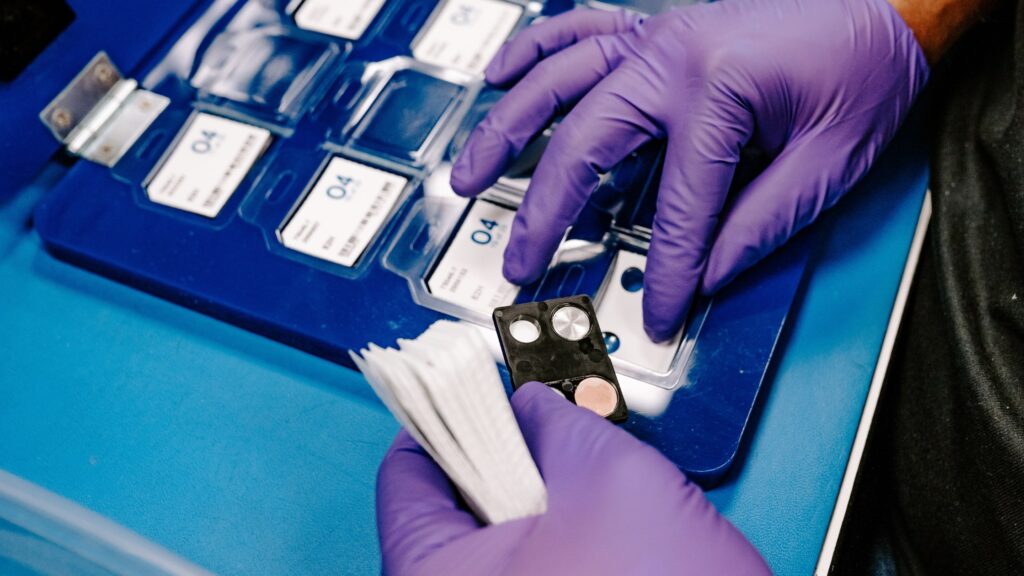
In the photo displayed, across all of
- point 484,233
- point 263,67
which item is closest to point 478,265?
point 484,233

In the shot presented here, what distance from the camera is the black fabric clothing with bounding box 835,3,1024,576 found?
2.36 feet

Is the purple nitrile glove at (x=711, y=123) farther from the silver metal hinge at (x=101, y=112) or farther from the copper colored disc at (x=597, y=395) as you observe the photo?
the silver metal hinge at (x=101, y=112)

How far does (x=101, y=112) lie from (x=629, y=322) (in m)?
0.66

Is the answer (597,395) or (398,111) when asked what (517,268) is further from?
(398,111)

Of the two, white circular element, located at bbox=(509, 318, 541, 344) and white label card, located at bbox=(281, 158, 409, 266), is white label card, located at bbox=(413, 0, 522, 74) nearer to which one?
white label card, located at bbox=(281, 158, 409, 266)

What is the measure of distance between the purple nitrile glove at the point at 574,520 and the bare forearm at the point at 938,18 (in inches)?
Result: 21.8

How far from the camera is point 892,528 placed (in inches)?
36.9

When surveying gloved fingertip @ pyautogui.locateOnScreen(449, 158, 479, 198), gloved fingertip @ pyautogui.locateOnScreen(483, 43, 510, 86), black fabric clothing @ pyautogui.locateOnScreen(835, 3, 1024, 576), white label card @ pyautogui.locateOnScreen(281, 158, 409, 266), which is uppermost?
gloved fingertip @ pyautogui.locateOnScreen(483, 43, 510, 86)

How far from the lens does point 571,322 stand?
2.42 feet

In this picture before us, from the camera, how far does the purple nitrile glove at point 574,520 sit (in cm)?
58

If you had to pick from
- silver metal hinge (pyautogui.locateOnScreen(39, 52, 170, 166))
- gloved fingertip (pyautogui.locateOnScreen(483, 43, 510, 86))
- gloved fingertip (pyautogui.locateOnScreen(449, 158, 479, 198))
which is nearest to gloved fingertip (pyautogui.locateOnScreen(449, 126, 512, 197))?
gloved fingertip (pyautogui.locateOnScreen(449, 158, 479, 198))

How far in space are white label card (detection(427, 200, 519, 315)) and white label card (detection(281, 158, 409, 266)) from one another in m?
0.08

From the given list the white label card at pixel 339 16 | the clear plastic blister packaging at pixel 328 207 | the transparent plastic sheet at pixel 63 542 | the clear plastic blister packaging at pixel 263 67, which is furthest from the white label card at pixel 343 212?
the transparent plastic sheet at pixel 63 542

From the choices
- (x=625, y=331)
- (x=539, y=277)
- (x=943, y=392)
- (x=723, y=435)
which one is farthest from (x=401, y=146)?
(x=943, y=392)
